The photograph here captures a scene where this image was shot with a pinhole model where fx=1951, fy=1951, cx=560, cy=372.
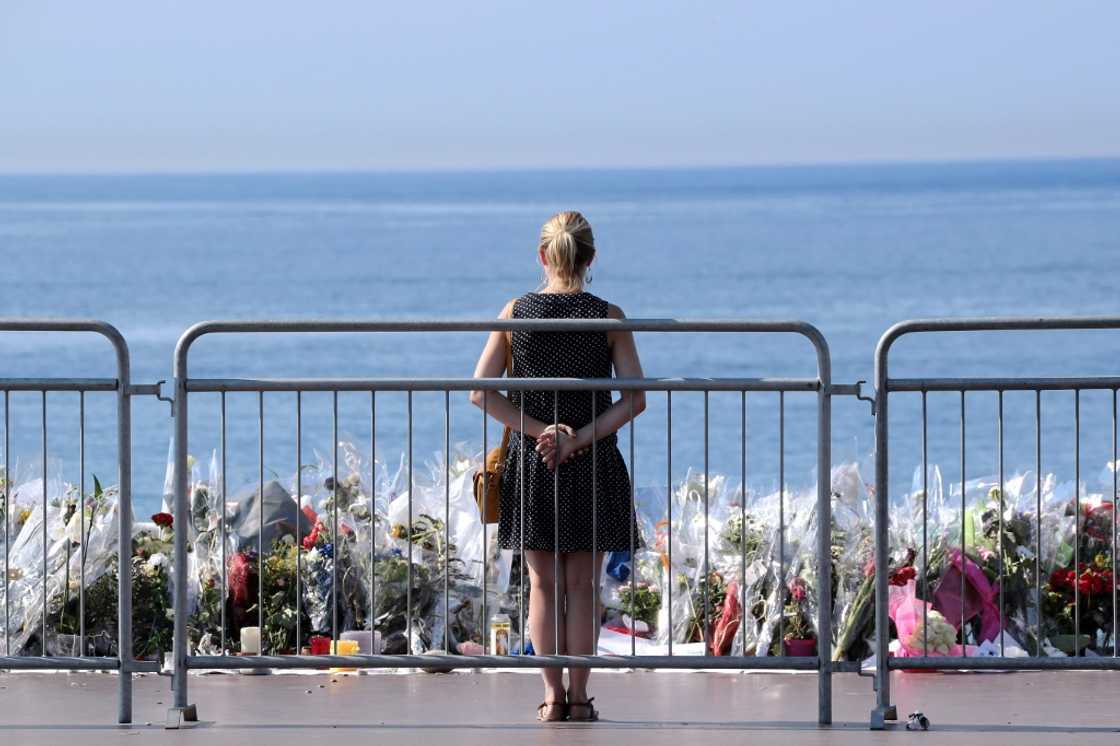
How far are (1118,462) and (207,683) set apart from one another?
3.71 metres

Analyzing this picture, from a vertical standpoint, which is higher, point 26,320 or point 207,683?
point 26,320

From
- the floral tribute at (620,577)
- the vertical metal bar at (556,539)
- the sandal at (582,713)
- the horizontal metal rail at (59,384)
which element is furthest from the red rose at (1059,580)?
the horizontal metal rail at (59,384)

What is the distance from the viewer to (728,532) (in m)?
8.74

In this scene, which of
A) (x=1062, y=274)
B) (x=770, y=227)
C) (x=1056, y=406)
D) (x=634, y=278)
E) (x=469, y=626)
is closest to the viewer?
(x=469, y=626)

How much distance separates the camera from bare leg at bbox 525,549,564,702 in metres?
7.20

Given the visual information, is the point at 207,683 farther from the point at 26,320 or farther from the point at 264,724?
the point at 26,320

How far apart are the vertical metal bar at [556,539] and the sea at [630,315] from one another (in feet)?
1.06

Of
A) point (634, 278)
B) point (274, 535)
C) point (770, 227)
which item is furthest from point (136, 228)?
point (274, 535)

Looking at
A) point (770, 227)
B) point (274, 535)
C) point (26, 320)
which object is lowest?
point (274, 535)

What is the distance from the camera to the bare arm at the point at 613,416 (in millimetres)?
7098

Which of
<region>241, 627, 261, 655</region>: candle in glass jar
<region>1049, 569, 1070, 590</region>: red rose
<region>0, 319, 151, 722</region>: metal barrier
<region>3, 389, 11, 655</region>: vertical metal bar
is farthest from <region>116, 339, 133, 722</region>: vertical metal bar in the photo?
<region>1049, 569, 1070, 590</region>: red rose

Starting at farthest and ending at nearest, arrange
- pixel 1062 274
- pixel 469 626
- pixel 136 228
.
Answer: pixel 136 228
pixel 1062 274
pixel 469 626

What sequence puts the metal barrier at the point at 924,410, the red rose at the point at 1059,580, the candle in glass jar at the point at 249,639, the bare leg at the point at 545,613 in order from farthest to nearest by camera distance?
1. the red rose at the point at 1059,580
2. the candle in glass jar at the point at 249,639
3. the bare leg at the point at 545,613
4. the metal barrier at the point at 924,410

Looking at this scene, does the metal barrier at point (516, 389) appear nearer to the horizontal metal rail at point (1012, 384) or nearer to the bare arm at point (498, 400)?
the bare arm at point (498, 400)
